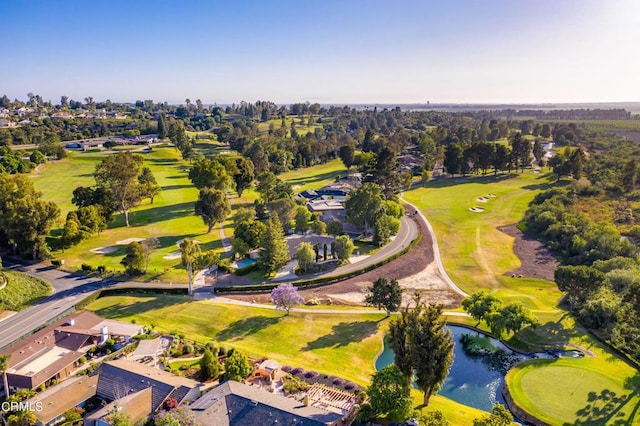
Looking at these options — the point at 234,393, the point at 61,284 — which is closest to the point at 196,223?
the point at 61,284

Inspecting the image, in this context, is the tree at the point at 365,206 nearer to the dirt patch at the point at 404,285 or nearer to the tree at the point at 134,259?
the dirt patch at the point at 404,285

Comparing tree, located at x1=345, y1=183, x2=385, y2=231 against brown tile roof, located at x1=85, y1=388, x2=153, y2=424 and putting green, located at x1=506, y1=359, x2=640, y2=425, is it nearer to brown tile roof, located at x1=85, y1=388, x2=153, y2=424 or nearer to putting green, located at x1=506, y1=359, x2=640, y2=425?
putting green, located at x1=506, y1=359, x2=640, y2=425

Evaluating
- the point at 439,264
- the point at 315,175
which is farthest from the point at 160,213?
the point at 315,175

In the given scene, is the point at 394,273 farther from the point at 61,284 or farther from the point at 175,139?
the point at 175,139

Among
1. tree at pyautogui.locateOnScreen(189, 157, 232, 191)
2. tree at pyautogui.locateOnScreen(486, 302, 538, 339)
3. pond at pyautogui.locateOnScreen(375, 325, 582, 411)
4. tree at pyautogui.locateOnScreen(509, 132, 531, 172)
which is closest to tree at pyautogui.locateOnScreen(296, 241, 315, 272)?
pond at pyautogui.locateOnScreen(375, 325, 582, 411)

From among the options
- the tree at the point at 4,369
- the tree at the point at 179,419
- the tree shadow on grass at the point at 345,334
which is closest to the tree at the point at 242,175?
the tree shadow on grass at the point at 345,334
